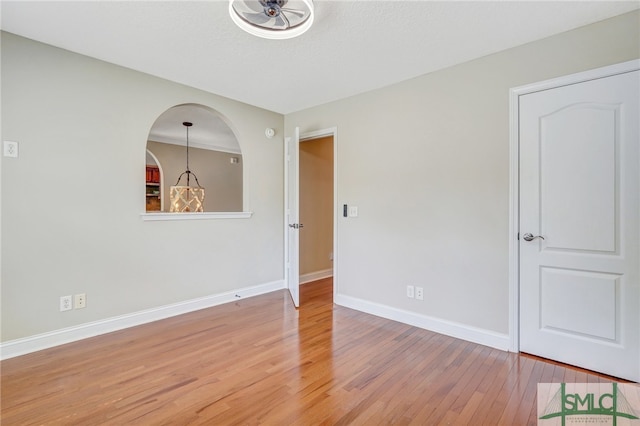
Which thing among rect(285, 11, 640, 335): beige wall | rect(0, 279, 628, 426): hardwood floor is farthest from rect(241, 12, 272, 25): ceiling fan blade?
rect(0, 279, 628, 426): hardwood floor

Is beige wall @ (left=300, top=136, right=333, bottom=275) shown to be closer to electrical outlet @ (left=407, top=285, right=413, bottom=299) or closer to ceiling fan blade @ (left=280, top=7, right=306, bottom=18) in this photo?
electrical outlet @ (left=407, top=285, right=413, bottom=299)

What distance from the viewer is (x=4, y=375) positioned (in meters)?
2.12

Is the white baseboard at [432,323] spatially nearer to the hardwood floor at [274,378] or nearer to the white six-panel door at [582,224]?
the hardwood floor at [274,378]

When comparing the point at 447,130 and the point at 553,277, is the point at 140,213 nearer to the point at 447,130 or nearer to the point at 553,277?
the point at 447,130

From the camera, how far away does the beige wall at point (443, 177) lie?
2402 millimetres

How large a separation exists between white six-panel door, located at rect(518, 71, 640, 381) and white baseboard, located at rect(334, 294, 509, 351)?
0.20 meters

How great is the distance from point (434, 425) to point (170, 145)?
6602 mm

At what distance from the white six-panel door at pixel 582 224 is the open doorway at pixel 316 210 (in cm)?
265

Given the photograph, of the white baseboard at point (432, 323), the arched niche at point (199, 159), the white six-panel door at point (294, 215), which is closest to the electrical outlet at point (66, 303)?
the white six-panel door at point (294, 215)

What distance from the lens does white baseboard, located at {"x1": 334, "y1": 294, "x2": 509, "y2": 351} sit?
2573 millimetres

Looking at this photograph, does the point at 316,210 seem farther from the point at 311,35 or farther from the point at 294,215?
the point at 311,35

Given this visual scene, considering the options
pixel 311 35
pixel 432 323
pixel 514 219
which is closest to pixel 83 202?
pixel 311 35

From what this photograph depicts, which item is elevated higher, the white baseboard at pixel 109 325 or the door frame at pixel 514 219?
the door frame at pixel 514 219

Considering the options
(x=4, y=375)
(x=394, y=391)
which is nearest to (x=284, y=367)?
(x=394, y=391)
